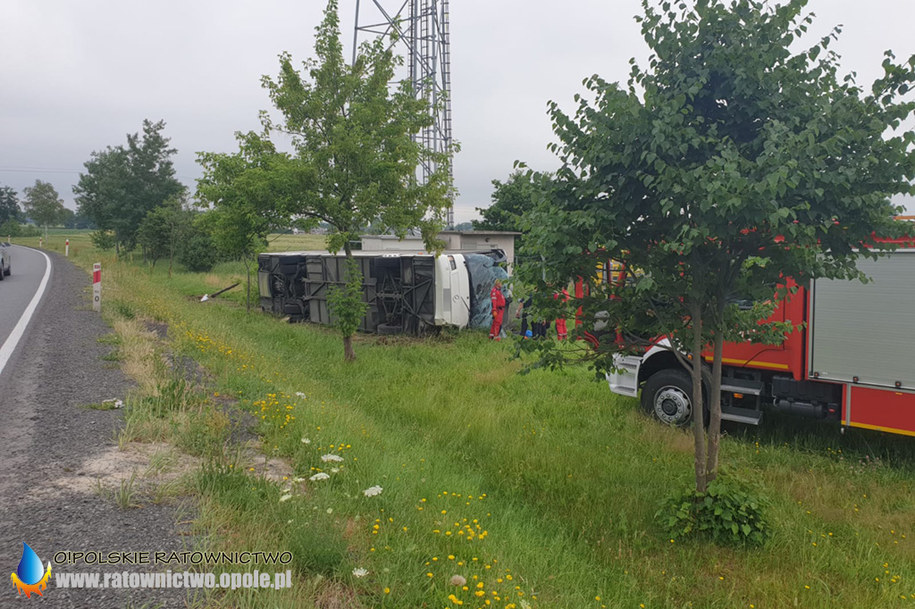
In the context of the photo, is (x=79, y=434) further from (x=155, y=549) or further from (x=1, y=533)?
(x=155, y=549)

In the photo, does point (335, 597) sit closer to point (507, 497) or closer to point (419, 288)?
point (507, 497)

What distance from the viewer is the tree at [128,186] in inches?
1425

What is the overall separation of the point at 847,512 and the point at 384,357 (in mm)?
8748

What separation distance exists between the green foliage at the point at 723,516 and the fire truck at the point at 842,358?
1.54m

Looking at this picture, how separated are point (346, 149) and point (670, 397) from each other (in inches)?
287

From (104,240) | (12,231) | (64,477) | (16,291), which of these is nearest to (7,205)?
(12,231)

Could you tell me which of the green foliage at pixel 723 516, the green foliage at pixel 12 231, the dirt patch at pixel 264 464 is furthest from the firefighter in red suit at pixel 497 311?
the green foliage at pixel 12 231

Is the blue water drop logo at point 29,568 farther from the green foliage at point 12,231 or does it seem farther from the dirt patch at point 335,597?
the green foliage at point 12,231

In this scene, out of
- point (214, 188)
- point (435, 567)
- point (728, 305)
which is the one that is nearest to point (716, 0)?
point (728, 305)

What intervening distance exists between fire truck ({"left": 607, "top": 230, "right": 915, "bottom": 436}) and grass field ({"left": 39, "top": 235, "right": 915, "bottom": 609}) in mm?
575

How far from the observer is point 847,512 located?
5477 mm

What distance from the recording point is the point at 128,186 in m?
36.9

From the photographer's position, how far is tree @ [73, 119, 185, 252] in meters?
36.2

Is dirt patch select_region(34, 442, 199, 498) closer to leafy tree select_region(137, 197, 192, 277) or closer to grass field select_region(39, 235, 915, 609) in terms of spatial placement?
grass field select_region(39, 235, 915, 609)
